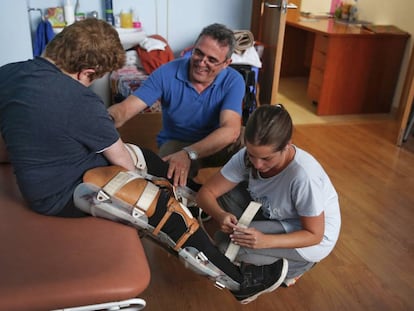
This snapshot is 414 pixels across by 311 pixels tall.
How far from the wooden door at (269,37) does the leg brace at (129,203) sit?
189cm

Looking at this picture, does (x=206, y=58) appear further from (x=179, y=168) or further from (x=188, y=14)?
(x=188, y=14)

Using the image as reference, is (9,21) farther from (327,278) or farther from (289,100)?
(289,100)

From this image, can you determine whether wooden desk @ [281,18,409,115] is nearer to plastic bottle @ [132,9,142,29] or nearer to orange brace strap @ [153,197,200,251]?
plastic bottle @ [132,9,142,29]

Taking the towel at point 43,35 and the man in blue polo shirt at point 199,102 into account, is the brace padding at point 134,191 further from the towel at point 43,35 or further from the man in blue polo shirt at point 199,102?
the towel at point 43,35

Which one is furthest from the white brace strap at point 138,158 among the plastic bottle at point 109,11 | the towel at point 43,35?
the plastic bottle at point 109,11

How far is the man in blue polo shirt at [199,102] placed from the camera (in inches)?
72.1

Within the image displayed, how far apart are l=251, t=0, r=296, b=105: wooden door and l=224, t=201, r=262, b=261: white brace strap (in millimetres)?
1618

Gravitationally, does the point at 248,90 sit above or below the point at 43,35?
below

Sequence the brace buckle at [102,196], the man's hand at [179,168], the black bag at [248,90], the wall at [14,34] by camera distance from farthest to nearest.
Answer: the black bag at [248,90], the wall at [14,34], the man's hand at [179,168], the brace buckle at [102,196]

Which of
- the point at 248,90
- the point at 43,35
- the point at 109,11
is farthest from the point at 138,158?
the point at 109,11

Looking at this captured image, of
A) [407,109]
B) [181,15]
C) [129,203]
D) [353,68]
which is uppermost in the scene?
[181,15]

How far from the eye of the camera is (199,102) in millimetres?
1982

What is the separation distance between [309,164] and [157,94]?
846 mm

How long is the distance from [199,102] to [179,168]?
40cm
